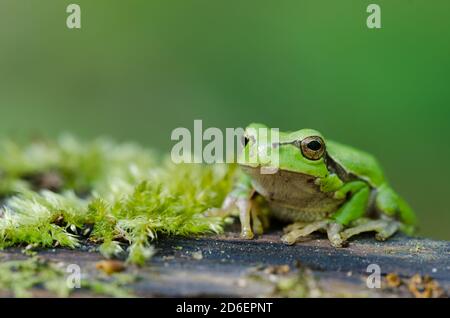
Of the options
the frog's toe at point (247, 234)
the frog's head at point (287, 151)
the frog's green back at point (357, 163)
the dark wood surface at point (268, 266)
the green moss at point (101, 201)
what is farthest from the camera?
the frog's green back at point (357, 163)

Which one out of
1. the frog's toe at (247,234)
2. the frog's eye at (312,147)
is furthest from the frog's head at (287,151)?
the frog's toe at (247,234)

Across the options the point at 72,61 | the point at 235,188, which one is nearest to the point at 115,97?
the point at 72,61

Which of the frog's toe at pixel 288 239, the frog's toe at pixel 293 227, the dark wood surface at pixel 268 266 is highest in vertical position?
the frog's toe at pixel 293 227

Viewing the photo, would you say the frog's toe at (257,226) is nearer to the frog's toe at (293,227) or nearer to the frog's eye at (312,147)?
the frog's toe at (293,227)

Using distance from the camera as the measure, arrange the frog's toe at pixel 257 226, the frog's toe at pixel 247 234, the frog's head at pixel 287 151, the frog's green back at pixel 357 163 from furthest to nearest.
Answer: the frog's green back at pixel 357 163, the frog's toe at pixel 257 226, the frog's toe at pixel 247 234, the frog's head at pixel 287 151

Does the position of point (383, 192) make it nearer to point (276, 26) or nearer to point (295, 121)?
point (295, 121)

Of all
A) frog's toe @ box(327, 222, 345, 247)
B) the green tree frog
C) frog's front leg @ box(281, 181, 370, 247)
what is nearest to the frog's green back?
the green tree frog

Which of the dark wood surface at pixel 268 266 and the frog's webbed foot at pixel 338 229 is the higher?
the frog's webbed foot at pixel 338 229
